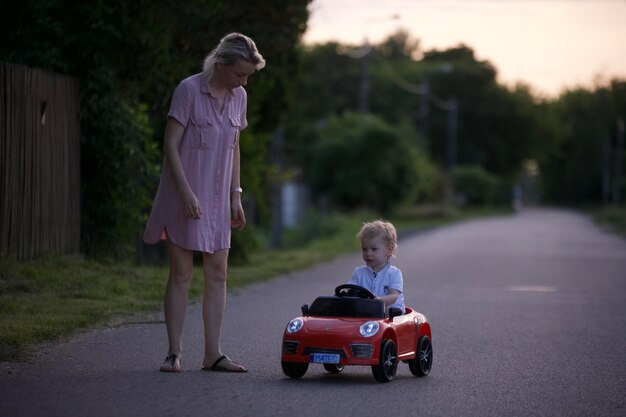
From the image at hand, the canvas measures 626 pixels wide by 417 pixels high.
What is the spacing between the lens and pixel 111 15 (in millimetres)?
14445

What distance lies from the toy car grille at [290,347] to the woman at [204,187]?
360mm

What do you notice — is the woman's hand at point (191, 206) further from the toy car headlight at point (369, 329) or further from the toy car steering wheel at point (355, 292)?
the toy car headlight at point (369, 329)

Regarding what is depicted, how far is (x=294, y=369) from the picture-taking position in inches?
296

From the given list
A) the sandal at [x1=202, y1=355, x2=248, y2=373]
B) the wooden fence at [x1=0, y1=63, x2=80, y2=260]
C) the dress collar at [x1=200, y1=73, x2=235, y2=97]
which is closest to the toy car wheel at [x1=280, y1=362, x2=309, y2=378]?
the sandal at [x1=202, y1=355, x2=248, y2=373]

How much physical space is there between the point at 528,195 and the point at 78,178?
152970 mm

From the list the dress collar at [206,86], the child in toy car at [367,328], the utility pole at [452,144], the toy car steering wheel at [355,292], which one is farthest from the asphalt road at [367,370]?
the utility pole at [452,144]

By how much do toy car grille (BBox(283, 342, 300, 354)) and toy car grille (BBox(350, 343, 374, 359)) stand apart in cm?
36

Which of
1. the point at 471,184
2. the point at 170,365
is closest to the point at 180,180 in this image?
the point at 170,365

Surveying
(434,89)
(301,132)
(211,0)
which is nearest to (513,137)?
(434,89)

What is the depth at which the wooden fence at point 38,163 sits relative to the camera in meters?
12.8

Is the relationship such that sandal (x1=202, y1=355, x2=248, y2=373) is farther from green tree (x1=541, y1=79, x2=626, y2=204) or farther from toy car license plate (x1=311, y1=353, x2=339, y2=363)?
green tree (x1=541, y1=79, x2=626, y2=204)

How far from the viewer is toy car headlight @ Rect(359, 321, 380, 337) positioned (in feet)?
24.1

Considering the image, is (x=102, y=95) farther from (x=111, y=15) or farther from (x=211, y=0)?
(x=211, y=0)

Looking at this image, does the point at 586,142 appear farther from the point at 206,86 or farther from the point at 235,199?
the point at 206,86
